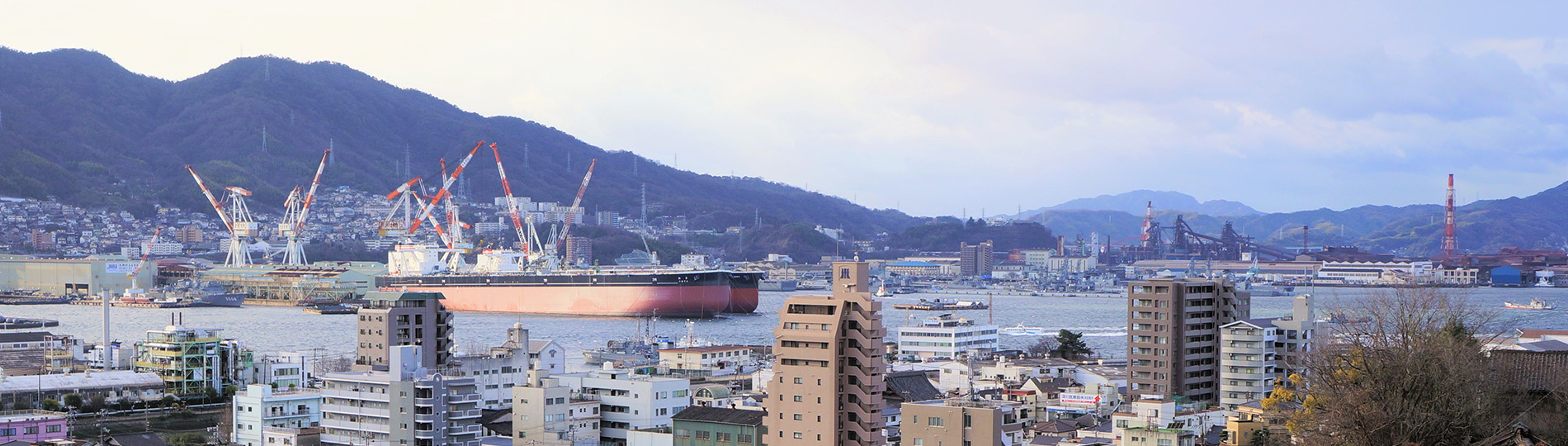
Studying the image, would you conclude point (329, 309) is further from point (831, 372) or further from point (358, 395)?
point (831, 372)

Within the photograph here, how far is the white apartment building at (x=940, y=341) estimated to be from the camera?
2831cm

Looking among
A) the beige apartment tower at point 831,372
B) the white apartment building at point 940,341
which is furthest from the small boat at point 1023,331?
the beige apartment tower at point 831,372

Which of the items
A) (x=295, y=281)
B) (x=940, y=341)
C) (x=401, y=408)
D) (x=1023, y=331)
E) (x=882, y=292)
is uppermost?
(x=401, y=408)

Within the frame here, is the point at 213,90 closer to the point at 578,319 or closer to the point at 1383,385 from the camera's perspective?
the point at 578,319

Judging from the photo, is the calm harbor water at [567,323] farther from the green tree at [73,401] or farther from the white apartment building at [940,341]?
the green tree at [73,401]

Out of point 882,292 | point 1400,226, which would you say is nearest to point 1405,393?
point 882,292

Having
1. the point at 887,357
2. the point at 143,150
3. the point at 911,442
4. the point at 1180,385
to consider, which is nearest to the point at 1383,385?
the point at 911,442

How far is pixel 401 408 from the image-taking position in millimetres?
14320

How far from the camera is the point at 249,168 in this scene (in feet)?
303

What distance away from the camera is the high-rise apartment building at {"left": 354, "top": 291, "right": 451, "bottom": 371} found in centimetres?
1991

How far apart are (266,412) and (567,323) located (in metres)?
28.0

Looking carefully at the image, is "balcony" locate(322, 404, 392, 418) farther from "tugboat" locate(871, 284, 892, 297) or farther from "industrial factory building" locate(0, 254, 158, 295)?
"tugboat" locate(871, 284, 892, 297)

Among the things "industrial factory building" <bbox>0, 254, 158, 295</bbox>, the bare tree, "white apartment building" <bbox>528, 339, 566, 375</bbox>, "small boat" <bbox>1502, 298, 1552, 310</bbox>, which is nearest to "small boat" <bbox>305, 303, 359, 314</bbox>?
"industrial factory building" <bbox>0, 254, 158, 295</bbox>

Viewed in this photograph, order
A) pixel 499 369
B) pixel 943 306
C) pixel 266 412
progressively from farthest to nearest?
pixel 943 306, pixel 499 369, pixel 266 412
